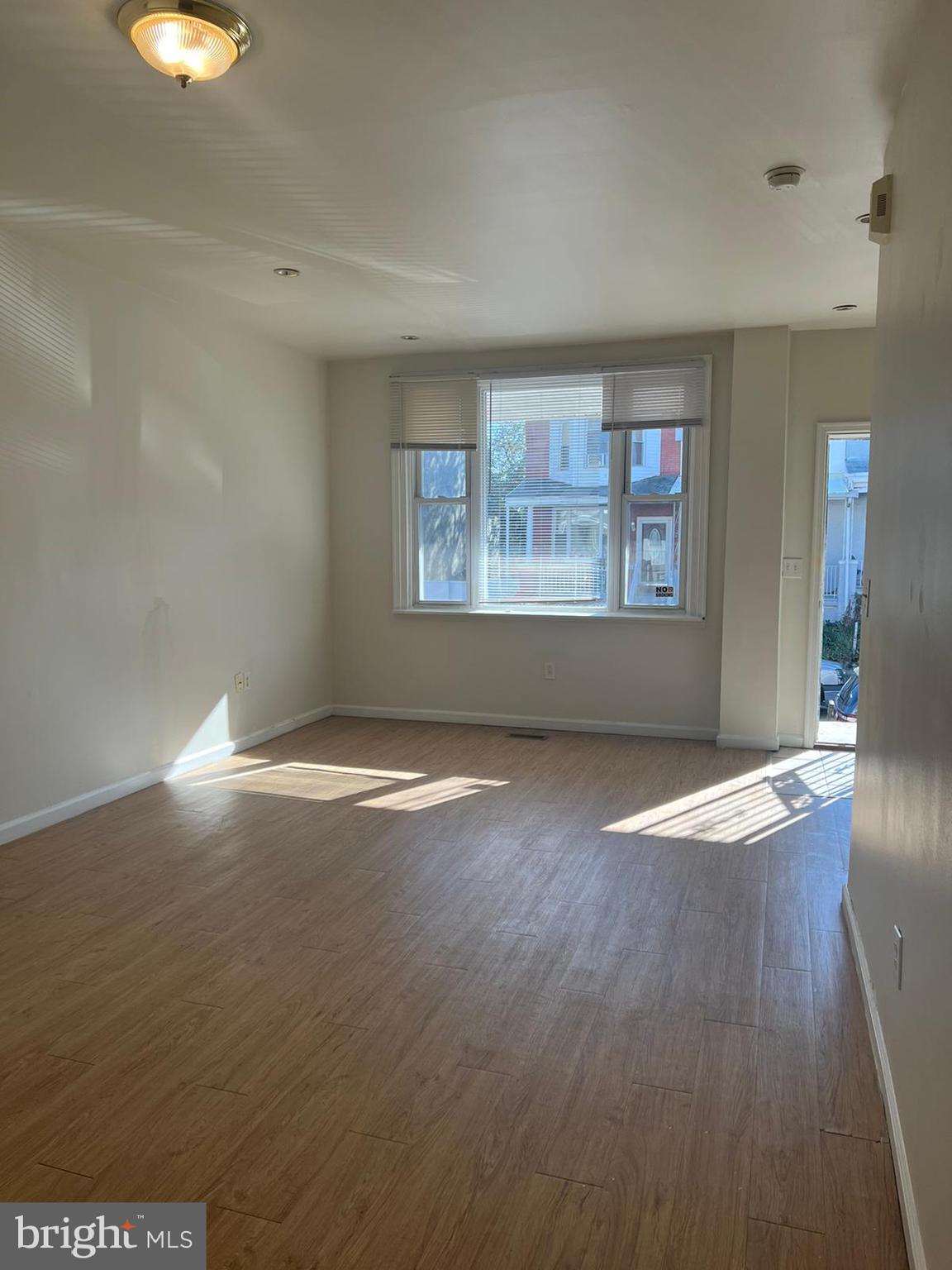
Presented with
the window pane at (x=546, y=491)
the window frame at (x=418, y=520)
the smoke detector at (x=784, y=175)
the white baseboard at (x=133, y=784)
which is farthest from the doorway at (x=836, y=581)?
the white baseboard at (x=133, y=784)

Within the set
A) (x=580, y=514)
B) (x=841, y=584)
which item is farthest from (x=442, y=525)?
(x=841, y=584)

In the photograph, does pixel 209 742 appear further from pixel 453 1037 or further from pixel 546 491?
pixel 453 1037

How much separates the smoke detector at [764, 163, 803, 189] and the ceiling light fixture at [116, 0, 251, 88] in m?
1.79

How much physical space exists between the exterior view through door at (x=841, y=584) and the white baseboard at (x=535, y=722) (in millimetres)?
884

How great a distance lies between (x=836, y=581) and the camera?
21.2 feet

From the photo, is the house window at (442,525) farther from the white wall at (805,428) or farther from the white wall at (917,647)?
the white wall at (917,647)

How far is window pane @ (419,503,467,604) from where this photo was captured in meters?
6.39

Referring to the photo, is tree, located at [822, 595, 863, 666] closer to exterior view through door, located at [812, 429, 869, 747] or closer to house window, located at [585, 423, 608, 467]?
exterior view through door, located at [812, 429, 869, 747]

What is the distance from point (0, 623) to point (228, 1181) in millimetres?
2775

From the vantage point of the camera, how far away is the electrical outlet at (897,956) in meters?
2.02

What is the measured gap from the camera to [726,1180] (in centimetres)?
187

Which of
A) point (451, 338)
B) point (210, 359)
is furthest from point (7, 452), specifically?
point (451, 338)

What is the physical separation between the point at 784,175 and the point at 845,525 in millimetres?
3660

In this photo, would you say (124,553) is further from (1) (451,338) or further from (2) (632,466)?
(2) (632,466)
